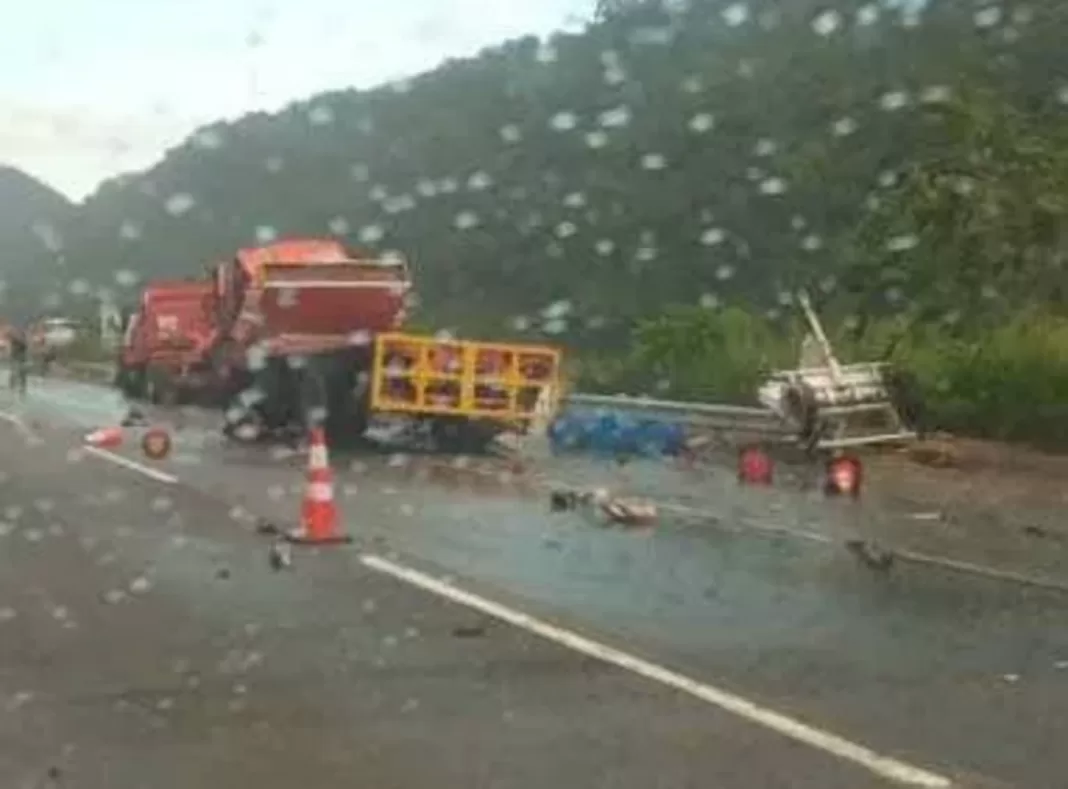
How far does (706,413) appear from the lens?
1062 inches

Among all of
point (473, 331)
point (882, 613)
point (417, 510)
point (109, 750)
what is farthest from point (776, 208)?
point (109, 750)

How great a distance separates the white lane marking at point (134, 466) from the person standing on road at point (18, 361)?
22818 millimetres

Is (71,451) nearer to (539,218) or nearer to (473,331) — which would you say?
(473,331)

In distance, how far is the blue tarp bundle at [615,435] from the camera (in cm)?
2539

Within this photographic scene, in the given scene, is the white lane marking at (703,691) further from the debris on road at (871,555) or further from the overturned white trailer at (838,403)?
the overturned white trailer at (838,403)

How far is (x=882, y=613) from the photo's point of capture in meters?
10.9

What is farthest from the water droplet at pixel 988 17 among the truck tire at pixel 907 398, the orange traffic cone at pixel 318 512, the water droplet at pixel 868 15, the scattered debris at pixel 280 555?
the scattered debris at pixel 280 555

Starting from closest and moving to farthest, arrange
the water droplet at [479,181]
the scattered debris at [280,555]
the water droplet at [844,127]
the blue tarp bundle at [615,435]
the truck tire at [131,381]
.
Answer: the scattered debris at [280,555]
the blue tarp bundle at [615,435]
the water droplet at [844,127]
the water droplet at [479,181]
the truck tire at [131,381]

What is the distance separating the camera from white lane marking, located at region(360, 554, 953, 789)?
23.1 feet

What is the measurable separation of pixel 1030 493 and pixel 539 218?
72.4 feet

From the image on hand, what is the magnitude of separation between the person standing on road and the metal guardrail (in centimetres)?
2130

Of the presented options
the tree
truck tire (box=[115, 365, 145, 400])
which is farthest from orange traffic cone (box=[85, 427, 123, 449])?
truck tire (box=[115, 365, 145, 400])

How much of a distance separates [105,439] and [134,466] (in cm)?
406

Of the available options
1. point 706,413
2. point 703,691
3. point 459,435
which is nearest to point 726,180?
point 706,413
